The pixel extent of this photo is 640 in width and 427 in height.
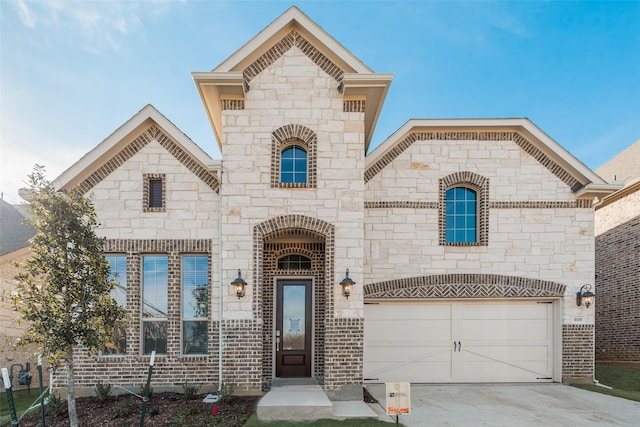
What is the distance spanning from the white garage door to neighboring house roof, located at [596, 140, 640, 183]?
6.90m

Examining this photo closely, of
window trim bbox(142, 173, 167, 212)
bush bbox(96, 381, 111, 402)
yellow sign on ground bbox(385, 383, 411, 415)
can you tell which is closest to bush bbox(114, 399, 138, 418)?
bush bbox(96, 381, 111, 402)

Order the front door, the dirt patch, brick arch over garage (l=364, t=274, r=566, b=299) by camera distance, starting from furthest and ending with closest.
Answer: brick arch over garage (l=364, t=274, r=566, b=299)
the front door
the dirt patch

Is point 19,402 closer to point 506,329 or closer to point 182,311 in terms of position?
point 182,311

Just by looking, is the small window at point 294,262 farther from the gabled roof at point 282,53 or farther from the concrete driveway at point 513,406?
the gabled roof at point 282,53

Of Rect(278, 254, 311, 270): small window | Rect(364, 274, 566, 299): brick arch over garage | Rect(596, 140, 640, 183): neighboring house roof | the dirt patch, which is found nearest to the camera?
the dirt patch

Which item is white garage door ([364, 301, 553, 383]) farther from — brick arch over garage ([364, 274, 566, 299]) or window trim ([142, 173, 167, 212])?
window trim ([142, 173, 167, 212])

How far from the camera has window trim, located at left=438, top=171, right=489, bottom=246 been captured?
9.25m

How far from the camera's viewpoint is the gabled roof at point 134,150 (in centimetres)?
813

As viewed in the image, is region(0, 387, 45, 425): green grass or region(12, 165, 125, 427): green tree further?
region(0, 387, 45, 425): green grass

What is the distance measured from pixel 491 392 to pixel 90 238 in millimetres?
9078

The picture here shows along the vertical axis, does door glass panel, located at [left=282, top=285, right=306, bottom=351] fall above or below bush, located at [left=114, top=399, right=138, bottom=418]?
above

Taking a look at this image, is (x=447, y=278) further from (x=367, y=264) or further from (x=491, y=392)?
(x=491, y=392)

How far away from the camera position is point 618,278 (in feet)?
38.5

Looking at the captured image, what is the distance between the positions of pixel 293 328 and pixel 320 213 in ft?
10.5
